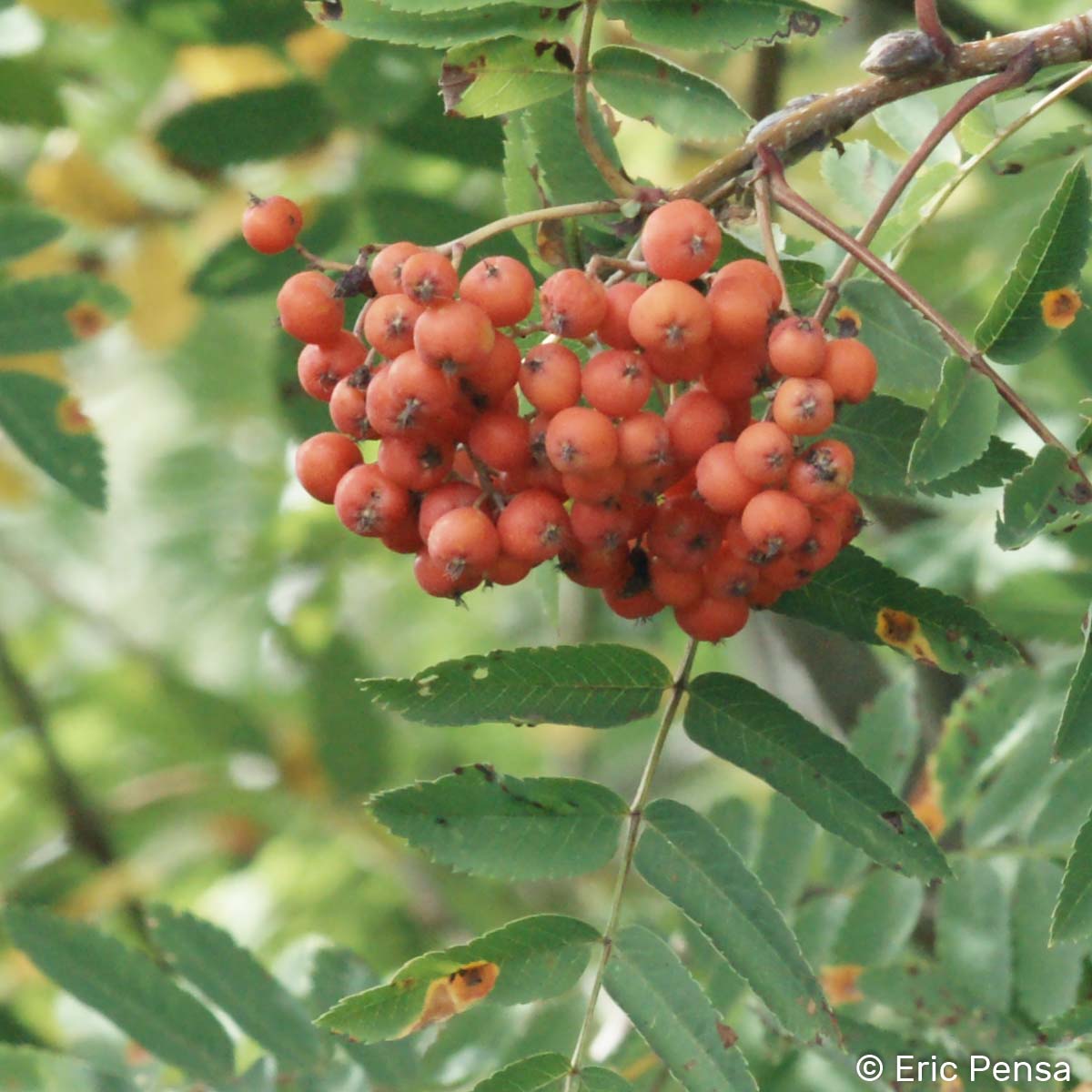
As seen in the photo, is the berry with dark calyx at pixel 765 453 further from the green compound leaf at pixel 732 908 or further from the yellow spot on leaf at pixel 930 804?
the yellow spot on leaf at pixel 930 804

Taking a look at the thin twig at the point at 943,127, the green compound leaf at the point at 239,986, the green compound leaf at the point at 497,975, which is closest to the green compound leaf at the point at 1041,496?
the thin twig at the point at 943,127

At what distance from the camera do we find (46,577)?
12.6 ft

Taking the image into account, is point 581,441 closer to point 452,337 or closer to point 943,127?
point 452,337

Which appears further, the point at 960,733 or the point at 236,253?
the point at 236,253

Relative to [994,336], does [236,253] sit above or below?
below

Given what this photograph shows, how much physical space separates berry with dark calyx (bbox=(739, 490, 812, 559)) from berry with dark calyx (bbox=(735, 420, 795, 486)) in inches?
0.6

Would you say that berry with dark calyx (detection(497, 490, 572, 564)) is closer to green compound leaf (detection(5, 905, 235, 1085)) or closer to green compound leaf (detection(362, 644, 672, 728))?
green compound leaf (detection(362, 644, 672, 728))

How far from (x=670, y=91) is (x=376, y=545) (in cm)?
180

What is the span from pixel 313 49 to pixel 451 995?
1.67 metres

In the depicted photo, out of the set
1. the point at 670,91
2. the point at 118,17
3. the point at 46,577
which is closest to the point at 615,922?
the point at 670,91

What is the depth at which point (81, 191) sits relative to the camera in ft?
10.00

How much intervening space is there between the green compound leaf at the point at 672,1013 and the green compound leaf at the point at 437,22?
0.81 metres

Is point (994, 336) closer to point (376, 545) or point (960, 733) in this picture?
point (960, 733)

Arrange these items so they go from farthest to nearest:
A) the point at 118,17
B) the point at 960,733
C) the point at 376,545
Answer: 1. the point at 376,545
2. the point at 118,17
3. the point at 960,733
